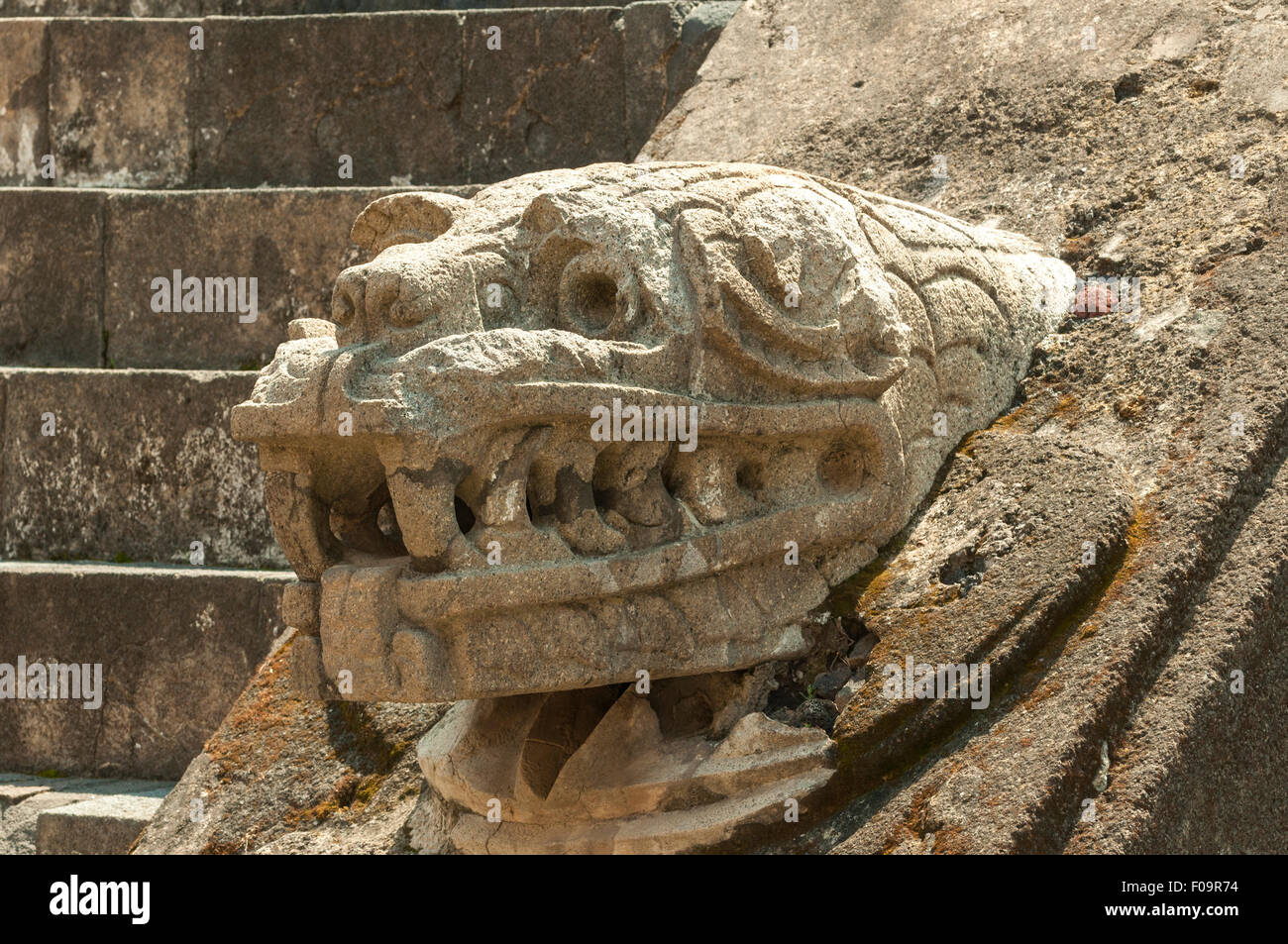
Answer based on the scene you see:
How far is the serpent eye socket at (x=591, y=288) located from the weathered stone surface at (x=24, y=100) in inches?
148

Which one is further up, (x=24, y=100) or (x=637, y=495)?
(x=24, y=100)

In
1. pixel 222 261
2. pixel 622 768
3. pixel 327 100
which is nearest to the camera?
pixel 622 768

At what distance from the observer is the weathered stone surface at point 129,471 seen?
492cm

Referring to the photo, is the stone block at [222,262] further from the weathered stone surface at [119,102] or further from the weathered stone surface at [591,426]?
the weathered stone surface at [591,426]

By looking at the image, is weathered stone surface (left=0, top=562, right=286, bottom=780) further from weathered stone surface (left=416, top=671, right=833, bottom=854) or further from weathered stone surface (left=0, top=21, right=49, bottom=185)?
weathered stone surface (left=0, top=21, right=49, bottom=185)

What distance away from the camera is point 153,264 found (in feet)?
17.5

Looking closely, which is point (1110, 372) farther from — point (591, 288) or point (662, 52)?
point (662, 52)

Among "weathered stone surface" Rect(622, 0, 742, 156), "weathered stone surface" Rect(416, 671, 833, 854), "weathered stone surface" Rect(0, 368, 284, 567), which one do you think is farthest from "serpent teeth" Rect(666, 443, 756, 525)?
"weathered stone surface" Rect(622, 0, 742, 156)

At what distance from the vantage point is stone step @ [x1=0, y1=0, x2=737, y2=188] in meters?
5.45

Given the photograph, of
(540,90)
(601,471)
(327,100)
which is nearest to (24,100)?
(327,100)

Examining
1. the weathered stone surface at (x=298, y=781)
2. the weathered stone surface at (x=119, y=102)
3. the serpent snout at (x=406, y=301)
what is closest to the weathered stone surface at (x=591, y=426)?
the serpent snout at (x=406, y=301)

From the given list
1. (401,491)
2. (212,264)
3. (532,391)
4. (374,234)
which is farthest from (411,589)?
(212,264)

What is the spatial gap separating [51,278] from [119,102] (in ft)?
2.53

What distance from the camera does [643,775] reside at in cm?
284
